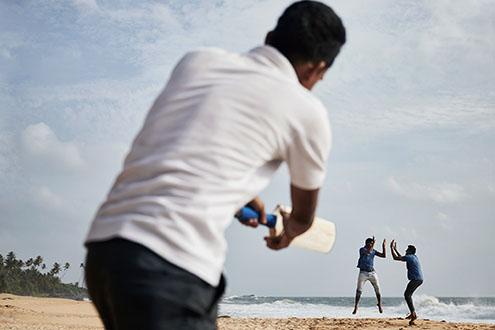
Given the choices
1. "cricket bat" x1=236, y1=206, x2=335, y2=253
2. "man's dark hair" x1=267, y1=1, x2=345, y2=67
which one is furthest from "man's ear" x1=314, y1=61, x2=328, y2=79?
"cricket bat" x1=236, y1=206, x2=335, y2=253

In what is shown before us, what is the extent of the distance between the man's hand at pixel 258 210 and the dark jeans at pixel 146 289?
783 millimetres

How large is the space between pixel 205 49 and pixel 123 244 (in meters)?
0.74

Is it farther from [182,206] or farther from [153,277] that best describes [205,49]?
[153,277]

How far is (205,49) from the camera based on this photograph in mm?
2363

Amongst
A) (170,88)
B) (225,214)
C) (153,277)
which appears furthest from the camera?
(170,88)

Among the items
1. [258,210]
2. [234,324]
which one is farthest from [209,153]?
[234,324]

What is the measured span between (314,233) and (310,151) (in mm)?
1216

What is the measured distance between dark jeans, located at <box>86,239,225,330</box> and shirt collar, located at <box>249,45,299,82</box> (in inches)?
29.7

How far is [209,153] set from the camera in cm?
205

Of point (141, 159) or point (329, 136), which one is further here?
point (329, 136)

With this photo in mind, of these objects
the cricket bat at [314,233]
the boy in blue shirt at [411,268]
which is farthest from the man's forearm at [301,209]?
the boy in blue shirt at [411,268]

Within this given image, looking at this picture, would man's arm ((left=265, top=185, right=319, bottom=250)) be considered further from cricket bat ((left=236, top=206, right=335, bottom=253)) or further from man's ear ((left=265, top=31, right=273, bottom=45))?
man's ear ((left=265, top=31, right=273, bottom=45))

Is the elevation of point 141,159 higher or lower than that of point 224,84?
lower

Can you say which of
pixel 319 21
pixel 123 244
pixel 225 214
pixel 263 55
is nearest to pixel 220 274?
pixel 225 214
